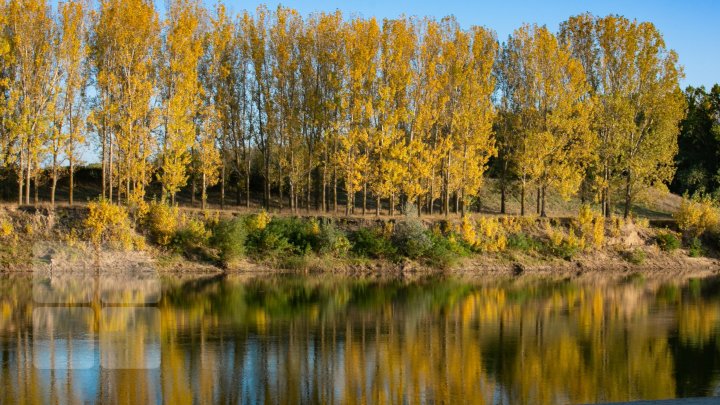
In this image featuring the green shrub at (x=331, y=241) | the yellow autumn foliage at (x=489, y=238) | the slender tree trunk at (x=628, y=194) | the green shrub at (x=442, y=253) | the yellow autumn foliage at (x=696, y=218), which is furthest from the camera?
the slender tree trunk at (x=628, y=194)

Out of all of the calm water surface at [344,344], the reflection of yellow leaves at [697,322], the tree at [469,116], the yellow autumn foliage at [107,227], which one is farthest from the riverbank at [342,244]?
the reflection of yellow leaves at [697,322]

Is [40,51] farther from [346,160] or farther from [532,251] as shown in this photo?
[532,251]

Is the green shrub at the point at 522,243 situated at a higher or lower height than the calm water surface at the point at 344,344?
higher

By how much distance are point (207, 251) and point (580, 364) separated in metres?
27.4

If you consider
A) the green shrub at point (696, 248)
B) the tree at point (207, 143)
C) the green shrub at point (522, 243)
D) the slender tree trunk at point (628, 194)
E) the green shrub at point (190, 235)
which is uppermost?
the tree at point (207, 143)

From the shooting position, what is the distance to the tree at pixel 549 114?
2025 inches

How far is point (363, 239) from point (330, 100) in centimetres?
903

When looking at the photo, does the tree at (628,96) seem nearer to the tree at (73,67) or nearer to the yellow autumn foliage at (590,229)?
the yellow autumn foliage at (590,229)

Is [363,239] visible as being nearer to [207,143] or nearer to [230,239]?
[230,239]

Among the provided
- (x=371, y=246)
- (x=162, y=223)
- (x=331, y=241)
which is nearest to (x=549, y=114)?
(x=371, y=246)

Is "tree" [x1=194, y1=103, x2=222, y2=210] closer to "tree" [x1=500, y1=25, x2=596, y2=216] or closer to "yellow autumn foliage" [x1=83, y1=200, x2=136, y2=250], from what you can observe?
"yellow autumn foliage" [x1=83, y1=200, x2=136, y2=250]

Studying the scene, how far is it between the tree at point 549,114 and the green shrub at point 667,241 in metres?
6.45

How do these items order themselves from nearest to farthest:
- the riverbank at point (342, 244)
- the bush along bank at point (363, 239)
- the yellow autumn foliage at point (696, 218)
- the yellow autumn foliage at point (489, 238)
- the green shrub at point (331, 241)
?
the riverbank at point (342, 244) < the bush along bank at point (363, 239) < the green shrub at point (331, 241) < the yellow autumn foliage at point (489, 238) < the yellow autumn foliage at point (696, 218)

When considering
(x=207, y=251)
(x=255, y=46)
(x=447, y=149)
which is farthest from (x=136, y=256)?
(x=447, y=149)
